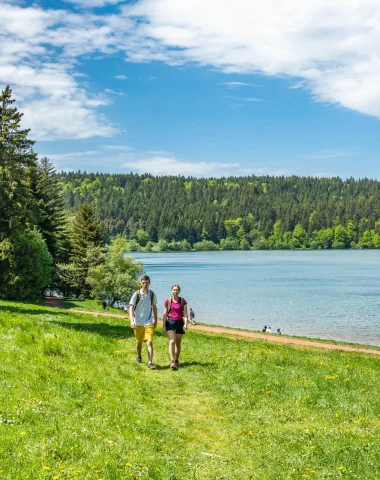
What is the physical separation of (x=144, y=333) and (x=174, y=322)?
2.73 feet

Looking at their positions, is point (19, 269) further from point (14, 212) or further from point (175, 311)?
point (175, 311)

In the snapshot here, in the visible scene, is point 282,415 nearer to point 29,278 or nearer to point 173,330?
point 173,330

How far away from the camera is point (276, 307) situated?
173 feet

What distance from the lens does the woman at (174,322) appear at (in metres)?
12.3

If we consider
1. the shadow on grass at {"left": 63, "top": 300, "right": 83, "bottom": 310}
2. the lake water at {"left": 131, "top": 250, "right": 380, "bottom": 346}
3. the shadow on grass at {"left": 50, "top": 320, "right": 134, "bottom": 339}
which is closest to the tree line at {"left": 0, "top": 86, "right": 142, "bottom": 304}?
the shadow on grass at {"left": 63, "top": 300, "right": 83, "bottom": 310}

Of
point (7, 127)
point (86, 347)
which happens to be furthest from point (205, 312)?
point (86, 347)

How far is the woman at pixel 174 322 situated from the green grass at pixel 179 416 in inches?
19.4

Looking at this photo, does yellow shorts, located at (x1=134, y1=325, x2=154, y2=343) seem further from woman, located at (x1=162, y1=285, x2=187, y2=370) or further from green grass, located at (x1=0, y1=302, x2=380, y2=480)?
green grass, located at (x1=0, y1=302, x2=380, y2=480)

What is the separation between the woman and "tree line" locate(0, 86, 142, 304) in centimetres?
2839

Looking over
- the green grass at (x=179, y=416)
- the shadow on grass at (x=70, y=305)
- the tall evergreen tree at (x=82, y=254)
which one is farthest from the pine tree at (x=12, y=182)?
the green grass at (x=179, y=416)

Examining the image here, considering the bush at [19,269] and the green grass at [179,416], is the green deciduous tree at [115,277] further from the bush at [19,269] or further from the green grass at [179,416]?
the green grass at [179,416]

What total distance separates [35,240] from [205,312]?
18.3 m

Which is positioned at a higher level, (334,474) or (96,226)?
(96,226)

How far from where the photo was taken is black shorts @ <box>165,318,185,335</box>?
1235 centimetres
